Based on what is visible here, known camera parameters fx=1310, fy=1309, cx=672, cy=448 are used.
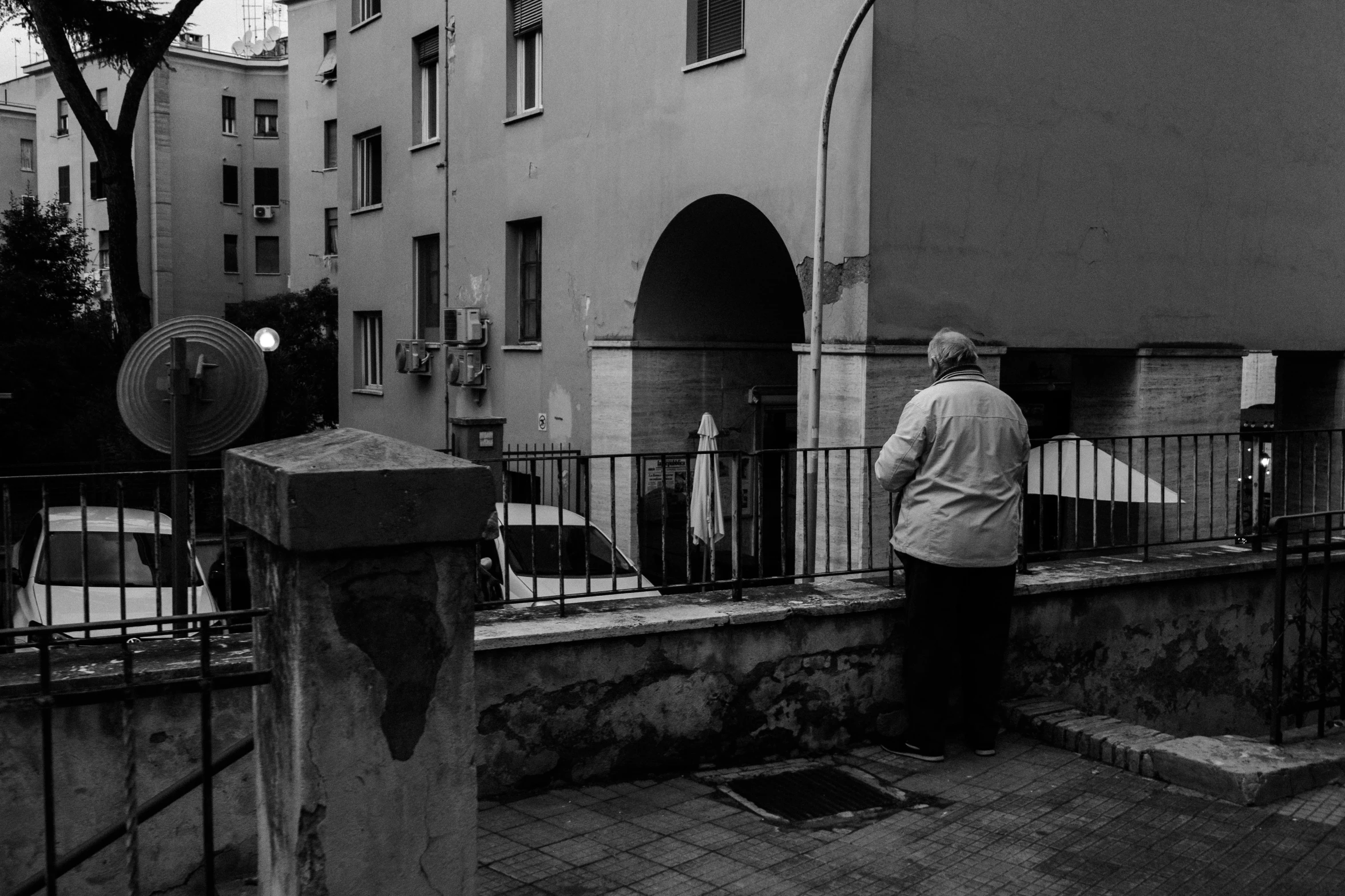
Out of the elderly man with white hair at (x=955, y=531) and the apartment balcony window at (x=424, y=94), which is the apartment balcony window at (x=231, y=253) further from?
the elderly man with white hair at (x=955, y=531)

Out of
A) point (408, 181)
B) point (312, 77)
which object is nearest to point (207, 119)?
point (312, 77)

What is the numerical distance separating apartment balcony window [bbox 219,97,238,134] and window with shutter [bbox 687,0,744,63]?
38514 millimetres

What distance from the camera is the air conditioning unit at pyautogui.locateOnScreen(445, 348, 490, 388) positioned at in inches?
738

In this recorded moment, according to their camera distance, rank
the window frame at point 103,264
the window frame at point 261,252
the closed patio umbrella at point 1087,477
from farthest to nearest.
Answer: the window frame at point 261,252, the window frame at point 103,264, the closed patio umbrella at point 1087,477

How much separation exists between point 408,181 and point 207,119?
2993 cm

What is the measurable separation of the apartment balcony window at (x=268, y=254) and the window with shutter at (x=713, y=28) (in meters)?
38.5

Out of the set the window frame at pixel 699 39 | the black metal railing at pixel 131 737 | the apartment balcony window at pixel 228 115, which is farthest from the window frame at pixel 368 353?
the apartment balcony window at pixel 228 115

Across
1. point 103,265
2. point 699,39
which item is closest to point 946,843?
point 699,39

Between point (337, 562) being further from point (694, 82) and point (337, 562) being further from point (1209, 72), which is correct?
point (1209, 72)

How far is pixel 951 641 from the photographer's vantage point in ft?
20.5

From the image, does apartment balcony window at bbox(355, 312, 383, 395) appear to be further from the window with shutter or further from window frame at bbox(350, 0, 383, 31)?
the window with shutter

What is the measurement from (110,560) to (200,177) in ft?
143

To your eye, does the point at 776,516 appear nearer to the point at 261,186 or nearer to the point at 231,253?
the point at 231,253

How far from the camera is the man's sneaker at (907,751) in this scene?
249 inches
